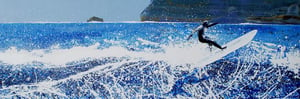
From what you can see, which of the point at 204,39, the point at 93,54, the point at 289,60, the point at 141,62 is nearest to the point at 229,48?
the point at 204,39

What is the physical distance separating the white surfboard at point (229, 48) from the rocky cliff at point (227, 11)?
8 cm

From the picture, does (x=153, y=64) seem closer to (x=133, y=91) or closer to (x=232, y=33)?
(x=133, y=91)

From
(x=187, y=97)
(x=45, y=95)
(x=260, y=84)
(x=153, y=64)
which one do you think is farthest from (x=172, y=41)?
(x=45, y=95)

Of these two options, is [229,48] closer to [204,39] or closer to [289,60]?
[204,39]

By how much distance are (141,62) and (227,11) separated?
1.66ft

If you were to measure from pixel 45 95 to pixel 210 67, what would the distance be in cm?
83

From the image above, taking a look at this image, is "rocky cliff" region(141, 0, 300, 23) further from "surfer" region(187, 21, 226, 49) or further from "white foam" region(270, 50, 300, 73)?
"white foam" region(270, 50, 300, 73)

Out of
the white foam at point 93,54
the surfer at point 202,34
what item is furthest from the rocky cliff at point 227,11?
the white foam at point 93,54

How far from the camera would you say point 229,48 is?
144cm

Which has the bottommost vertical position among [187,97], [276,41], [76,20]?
[187,97]

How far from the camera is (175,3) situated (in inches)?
57.9

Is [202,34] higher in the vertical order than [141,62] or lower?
higher

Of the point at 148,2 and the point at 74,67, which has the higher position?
the point at 148,2

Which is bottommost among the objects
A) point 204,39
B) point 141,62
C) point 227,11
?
point 141,62
